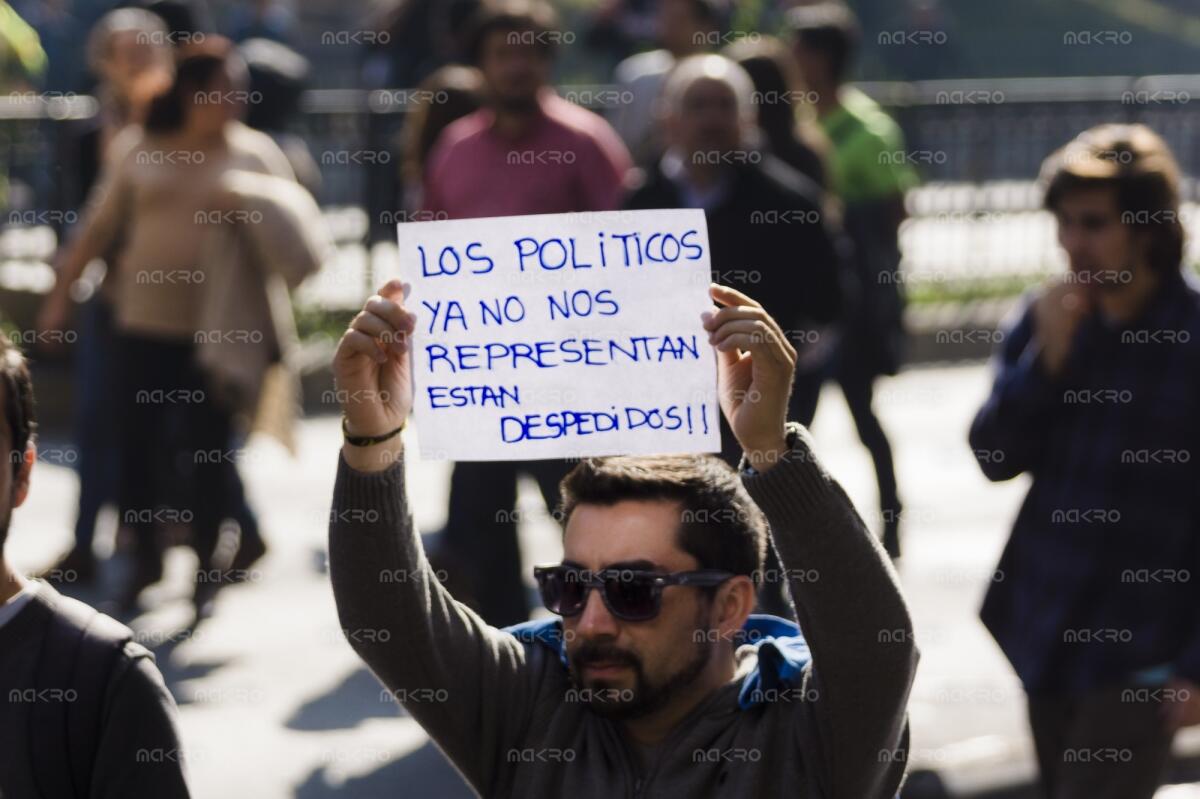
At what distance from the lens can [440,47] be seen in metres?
14.2

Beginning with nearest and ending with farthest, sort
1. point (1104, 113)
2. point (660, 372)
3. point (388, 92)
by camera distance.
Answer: point (660, 372), point (388, 92), point (1104, 113)

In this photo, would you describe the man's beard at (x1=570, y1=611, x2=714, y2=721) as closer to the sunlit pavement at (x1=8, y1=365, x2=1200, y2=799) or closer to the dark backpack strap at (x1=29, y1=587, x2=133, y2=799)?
the dark backpack strap at (x1=29, y1=587, x2=133, y2=799)

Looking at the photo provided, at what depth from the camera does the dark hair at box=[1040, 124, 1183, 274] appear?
4.74 metres

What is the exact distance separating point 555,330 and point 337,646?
496 cm

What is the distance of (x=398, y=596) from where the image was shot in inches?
130

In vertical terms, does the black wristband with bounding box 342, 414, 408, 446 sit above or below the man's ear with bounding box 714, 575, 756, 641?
above

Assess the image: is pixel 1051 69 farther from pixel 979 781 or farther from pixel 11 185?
pixel 979 781

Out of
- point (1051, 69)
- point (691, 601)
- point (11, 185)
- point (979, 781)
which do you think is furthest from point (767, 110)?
point (1051, 69)

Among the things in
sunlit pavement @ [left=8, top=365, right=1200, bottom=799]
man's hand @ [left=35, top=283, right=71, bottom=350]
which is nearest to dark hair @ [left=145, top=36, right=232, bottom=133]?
man's hand @ [left=35, top=283, right=71, bottom=350]

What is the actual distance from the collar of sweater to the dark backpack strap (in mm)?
758

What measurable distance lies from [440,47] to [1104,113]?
4.57m

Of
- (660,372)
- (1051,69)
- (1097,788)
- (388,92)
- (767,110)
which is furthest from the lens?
(1051,69)

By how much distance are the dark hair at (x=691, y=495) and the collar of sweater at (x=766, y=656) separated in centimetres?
12

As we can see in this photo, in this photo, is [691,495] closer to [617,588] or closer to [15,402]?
[617,588]
